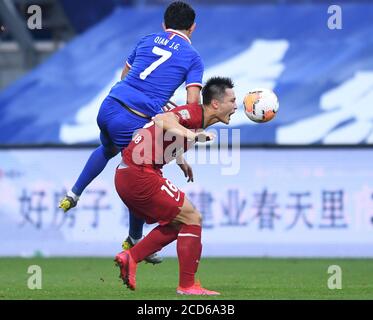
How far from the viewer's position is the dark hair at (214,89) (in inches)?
380

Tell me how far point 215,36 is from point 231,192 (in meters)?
Answer: 4.58

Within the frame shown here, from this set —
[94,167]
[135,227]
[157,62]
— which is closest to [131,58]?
[157,62]

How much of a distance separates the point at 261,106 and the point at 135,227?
1.70m

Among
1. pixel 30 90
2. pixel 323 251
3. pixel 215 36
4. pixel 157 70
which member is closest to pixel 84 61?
pixel 30 90

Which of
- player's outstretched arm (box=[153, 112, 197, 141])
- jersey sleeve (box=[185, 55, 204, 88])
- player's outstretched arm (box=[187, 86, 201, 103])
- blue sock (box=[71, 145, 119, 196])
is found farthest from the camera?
blue sock (box=[71, 145, 119, 196])

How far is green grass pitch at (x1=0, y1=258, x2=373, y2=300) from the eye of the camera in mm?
9695

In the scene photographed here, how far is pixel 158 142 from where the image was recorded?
31.8ft

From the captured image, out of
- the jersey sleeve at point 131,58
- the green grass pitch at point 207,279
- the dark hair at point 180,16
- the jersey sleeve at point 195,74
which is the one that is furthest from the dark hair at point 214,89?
the green grass pitch at point 207,279

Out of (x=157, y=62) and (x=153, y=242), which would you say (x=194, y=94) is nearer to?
(x=157, y=62)

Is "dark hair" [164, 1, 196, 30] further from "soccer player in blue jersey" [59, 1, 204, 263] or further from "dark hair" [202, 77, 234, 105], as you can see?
"dark hair" [202, 77, 234, 105]

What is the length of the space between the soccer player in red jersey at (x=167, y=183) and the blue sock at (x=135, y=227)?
42.3 inches

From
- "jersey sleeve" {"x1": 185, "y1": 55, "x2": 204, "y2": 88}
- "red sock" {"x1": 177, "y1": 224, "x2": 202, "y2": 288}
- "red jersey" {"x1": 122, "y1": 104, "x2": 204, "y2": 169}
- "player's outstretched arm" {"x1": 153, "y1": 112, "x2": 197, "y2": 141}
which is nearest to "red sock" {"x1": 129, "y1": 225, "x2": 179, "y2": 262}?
"red sock" {"x1": 177, "y1": 224, "x2": 202, "y2": 288}
